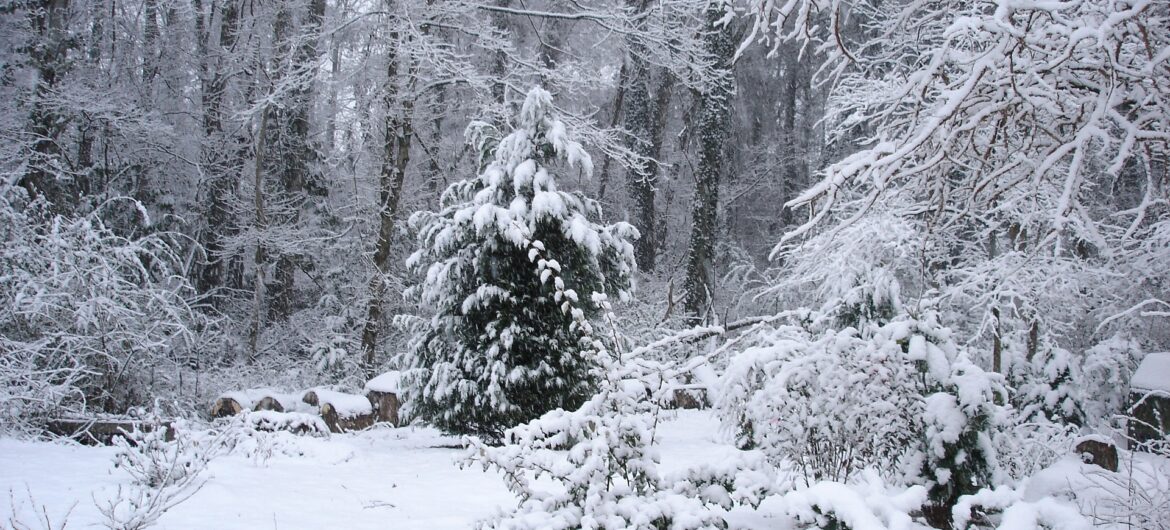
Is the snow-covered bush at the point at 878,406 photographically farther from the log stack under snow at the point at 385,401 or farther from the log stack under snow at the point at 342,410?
the log stack under snow at the point at 385,401

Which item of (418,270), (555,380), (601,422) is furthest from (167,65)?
(601,422)

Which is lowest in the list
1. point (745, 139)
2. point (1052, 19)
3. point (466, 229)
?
point (466, 229)

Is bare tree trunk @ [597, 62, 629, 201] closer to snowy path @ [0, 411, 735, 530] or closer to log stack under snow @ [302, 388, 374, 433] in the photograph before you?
log stack under snow @ [302, 388, 374, 433]

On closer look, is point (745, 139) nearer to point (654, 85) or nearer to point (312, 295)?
point (654, 85)

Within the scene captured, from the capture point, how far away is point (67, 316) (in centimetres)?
777

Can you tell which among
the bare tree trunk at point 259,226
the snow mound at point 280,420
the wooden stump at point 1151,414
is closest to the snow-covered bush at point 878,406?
the snow mound at point 280,420

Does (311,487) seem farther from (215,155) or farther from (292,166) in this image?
(215,155)

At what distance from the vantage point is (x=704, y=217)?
46.2ft

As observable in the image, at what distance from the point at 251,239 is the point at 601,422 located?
1193 cm

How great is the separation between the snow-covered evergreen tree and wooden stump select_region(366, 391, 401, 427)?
159cm

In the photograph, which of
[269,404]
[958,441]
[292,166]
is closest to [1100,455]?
[958,441]

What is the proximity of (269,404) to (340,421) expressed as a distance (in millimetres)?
853

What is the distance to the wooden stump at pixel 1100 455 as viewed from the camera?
553 centimetres

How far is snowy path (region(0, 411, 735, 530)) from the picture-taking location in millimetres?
4117
